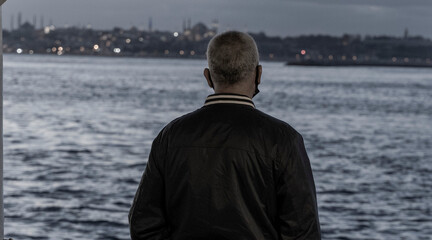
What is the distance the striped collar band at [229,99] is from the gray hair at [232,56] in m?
0.05

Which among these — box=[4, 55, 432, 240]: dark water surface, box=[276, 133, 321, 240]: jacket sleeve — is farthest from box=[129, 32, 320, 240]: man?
box=[4, 55, 432, 240]: dark water surface

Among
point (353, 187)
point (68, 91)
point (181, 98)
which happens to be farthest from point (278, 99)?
Result: point (353, 187)

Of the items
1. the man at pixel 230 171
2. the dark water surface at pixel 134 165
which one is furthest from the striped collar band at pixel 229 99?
the dark water surface at pixel 134 165

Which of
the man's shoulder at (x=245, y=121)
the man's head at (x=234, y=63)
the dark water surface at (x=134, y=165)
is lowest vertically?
the dark water surface at (x=134, y=165)

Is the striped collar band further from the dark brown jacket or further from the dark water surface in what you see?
the dark water surface

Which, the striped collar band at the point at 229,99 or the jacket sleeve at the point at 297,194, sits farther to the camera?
the striped collar band at the point at 229,99

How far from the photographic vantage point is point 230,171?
2850 mm

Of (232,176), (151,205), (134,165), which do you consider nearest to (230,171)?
(232,176)

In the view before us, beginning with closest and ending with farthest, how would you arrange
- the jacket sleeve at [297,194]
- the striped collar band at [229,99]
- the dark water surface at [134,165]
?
1. the jacket sleeve at [297,194]
2. the striped collar band at [229,99]
3. the dark water surface at [134,165]

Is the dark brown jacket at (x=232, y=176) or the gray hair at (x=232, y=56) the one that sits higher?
the gray hair at (x=232, y=56)

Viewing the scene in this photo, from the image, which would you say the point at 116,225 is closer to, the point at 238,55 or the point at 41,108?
the point at 238,55

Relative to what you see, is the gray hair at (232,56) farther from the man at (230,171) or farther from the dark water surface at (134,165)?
the dark water surface at (134,165)

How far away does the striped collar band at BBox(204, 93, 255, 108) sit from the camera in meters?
2.94

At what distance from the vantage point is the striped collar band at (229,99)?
116 inches
